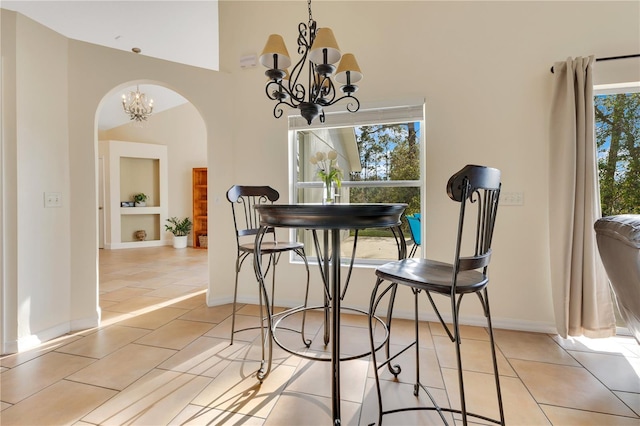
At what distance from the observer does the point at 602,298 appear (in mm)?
2201

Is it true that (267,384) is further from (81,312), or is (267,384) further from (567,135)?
→ (567,135)

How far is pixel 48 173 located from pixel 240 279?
1783 mm

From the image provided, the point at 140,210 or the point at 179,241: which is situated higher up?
the point at 140,210

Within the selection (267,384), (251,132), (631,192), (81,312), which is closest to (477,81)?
(631,192)

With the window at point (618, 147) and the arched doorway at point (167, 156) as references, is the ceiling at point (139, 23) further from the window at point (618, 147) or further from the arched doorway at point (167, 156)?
the window at point (618, 147)

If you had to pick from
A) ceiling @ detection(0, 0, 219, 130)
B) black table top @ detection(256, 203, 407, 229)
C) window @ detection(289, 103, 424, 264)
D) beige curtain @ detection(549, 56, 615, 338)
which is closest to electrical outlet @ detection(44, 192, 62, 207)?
ceiling @ detection(0, 0, 219, 130)

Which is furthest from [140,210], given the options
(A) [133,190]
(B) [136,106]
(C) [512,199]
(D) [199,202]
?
(C) [512,199]

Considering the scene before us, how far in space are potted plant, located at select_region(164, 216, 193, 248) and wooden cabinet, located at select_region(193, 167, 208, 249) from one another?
18 centimetres

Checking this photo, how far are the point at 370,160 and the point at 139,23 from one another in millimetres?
3469

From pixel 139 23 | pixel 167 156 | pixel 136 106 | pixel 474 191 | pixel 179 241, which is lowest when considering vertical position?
pixel 179 241

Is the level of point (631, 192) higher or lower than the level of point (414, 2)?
lower

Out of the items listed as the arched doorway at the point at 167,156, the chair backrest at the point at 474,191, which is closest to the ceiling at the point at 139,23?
the arched doorway at the point at 167,156

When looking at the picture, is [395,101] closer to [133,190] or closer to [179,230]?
A: [179,230]

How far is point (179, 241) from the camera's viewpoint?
706 centimetres
